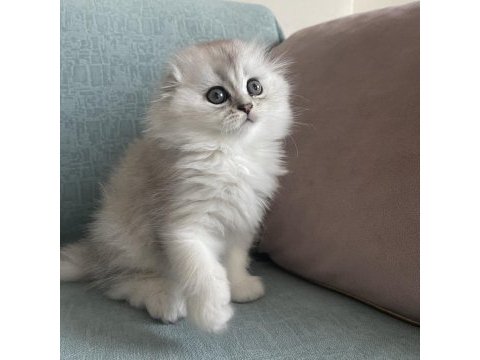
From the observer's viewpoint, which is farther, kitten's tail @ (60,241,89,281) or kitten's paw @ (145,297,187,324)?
kitten's tail @ (60,241,89,281)

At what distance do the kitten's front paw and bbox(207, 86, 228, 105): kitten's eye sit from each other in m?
0.40

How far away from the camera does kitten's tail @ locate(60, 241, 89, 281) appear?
3.80 feet

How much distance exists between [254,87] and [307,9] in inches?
39.8

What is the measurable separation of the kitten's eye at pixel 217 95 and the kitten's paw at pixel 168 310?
0.42m

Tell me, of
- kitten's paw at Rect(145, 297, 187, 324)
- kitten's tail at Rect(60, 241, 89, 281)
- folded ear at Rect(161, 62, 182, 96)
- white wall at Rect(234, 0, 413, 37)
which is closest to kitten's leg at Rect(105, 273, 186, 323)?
kitten's paw at Rect(145, 297, 187, 324)

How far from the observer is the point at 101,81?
52.9 inches

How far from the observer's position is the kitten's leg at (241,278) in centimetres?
101

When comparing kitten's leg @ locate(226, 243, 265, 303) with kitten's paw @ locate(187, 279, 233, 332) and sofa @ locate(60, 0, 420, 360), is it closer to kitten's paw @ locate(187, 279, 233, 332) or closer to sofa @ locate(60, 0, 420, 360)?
sofa @ locate(60, 0, 420, 360)

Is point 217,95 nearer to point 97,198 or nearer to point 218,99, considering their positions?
point 218,99

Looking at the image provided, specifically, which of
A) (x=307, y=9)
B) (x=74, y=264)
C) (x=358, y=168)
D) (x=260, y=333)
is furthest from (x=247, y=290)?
(x=307, y=9)

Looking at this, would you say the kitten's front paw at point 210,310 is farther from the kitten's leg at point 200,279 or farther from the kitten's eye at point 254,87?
the kitten's eye at point 254,87

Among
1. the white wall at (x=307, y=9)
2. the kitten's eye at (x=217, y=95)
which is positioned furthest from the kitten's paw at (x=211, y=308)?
the white wall at (x=307, y=9)

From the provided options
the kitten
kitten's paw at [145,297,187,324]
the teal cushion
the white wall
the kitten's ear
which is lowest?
the teal cushion

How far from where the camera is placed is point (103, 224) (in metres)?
1.12
